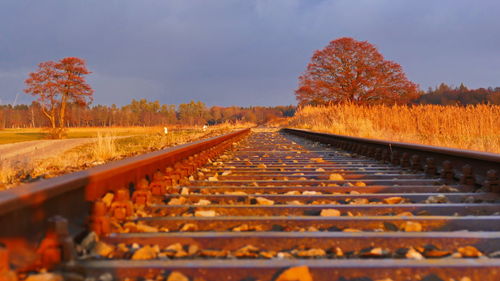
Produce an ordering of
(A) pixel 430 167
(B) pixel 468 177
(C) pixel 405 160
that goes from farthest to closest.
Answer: (C) pixel 405 160 < (A) pixel 430 167 < (B) pixel 468 177

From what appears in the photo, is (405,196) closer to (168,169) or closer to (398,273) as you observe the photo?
(398,273)

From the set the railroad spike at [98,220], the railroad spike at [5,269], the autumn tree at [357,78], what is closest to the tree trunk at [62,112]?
the autumn tree at [357,78]

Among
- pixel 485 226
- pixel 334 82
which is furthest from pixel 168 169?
pixel 334 82

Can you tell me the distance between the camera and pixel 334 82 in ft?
112

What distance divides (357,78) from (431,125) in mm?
23034

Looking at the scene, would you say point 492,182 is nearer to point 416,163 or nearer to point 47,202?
point 416,163

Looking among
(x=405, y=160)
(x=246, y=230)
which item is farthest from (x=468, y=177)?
(x=246, y=230)

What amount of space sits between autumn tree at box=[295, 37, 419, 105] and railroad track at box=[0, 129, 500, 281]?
30.7m

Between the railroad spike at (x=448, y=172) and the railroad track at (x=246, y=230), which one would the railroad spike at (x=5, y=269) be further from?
the railroad spike at (x=448, y=172)

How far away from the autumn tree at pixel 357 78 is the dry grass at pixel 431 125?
17650mm

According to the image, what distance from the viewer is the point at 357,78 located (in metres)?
33.6

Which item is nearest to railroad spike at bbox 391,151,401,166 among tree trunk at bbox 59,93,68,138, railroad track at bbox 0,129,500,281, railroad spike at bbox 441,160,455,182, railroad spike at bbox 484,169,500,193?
railroad spike at bbox 441,160,455,182

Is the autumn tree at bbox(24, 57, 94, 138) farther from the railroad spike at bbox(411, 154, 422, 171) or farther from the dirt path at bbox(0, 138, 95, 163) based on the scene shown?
the railroad spike at bbox(411, 154, 422, 171)

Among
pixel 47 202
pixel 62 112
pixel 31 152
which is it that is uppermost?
pixel 62 112
